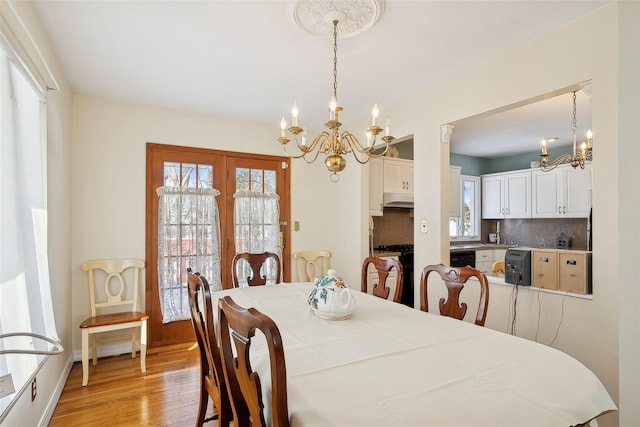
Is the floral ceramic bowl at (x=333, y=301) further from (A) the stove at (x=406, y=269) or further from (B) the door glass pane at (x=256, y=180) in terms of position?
(A) the stove at (x=406, y=269)

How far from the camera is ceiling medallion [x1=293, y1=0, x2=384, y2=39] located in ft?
Result: 6.09

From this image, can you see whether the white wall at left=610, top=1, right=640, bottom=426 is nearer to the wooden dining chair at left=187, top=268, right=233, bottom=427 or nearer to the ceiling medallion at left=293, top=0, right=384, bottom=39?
the ceiling medallion at left=293, top=0, right=384, bottom=39

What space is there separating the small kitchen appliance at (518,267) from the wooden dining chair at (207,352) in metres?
2.05

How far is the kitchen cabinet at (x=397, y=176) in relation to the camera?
14.4ft

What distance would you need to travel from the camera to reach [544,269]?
226 cm

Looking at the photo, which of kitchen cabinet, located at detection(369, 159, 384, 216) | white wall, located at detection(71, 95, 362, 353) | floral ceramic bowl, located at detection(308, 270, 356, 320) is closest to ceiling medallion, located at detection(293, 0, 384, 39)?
floral ceramic bowl, located at detection(308, 270, 356, 320)

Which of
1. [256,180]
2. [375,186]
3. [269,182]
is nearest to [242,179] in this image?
[256,180]

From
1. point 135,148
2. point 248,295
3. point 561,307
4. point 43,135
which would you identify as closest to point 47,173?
point 43,135

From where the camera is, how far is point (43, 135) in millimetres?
2125

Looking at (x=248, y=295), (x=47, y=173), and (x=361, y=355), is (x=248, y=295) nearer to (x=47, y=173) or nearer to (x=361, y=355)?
(x=361, y=355)

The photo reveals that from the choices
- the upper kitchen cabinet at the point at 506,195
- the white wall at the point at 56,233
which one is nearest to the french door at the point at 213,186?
the white wall at the point at 56,233

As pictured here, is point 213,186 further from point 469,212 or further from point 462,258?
point 469,212

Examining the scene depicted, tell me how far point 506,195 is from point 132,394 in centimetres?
573

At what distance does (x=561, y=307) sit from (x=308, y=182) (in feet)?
10.2
